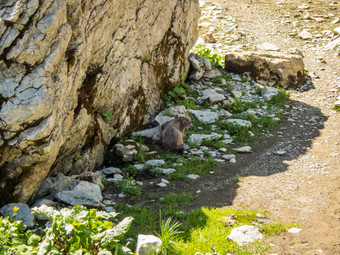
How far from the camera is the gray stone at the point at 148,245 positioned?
5.92 meters

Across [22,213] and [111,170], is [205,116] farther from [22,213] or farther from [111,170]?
[22,213]

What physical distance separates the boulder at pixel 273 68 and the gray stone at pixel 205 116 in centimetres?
404

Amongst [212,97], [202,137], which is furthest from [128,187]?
[212,97]

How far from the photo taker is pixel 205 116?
13211 mm

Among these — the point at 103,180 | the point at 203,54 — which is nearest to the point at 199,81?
the point at 203,54

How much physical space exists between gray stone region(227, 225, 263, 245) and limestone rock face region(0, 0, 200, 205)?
3766 millimetres

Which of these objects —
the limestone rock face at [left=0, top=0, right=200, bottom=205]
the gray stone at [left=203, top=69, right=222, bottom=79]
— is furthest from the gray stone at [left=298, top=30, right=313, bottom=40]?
the limestone rock face at [left=0, top=0, right=200, bottom=205]

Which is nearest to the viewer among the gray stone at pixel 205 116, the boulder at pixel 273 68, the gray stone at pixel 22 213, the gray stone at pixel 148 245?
the gray stone at pixel 148 245

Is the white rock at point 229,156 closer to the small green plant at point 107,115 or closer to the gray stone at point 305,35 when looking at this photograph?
the small green plant at point 107,115

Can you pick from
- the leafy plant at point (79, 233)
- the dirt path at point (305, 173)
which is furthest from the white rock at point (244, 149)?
the leafy plant at point (79, 233)

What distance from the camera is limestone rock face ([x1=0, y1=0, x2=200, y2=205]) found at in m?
7.11

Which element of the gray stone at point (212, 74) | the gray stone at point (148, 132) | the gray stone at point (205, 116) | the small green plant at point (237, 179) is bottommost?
the small green plant at point (237, 179)

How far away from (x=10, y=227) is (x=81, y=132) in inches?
168

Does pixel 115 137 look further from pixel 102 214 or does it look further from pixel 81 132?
pixel 102 214
